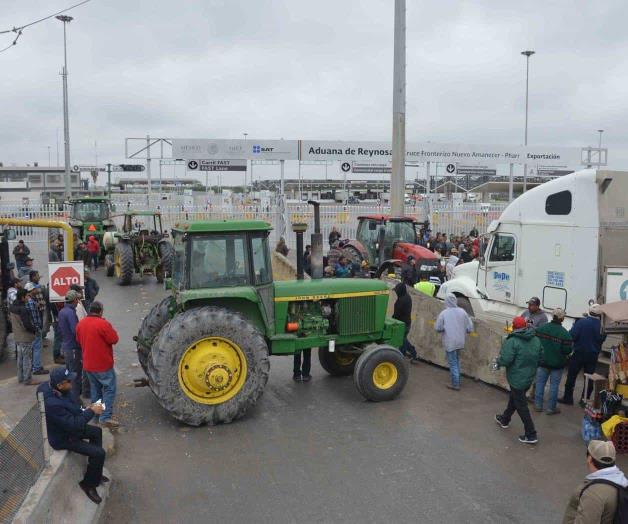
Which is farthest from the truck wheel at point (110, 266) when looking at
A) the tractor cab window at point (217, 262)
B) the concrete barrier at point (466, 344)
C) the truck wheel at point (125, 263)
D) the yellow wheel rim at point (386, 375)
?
the yellow wheel rim at point (386, 375)

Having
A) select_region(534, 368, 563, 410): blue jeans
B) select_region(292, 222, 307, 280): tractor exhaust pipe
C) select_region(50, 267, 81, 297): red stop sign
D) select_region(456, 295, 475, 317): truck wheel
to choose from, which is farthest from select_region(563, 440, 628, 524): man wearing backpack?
select_region(456, 295, 475, 317): truck wheel

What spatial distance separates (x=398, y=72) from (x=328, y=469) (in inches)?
520

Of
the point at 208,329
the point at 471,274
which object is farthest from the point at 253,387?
the point at 471,274

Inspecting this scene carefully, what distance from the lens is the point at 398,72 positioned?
17.0 meters

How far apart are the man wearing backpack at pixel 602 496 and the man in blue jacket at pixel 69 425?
391 centimetres

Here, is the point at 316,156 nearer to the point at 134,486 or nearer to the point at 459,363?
the point at 459,363

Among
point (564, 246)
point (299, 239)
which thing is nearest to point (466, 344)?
point (564, 246)

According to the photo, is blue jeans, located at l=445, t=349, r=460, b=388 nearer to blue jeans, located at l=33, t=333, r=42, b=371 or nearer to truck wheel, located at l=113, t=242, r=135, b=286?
blue jeans, located at l=33, t=333, r=42, b=371

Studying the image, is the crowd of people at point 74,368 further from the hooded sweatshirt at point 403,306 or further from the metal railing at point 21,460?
the hooded sweatshirt at point 403,306

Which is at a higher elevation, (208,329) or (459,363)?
(208,329)

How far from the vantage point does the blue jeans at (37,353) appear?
8.91m

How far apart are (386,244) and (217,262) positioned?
1066 cm

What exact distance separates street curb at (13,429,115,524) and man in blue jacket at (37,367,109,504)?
8cm

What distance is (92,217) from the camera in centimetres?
2141
